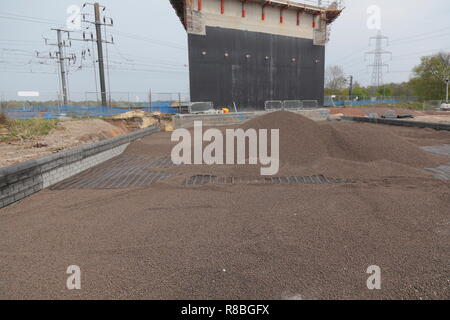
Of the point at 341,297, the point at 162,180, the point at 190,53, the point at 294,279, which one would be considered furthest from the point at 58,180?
the point at 190,53

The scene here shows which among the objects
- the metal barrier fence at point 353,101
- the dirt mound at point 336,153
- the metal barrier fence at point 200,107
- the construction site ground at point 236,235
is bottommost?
the construction site ground at point 236,235

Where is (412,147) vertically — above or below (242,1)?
below

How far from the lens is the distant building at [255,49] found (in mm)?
20062

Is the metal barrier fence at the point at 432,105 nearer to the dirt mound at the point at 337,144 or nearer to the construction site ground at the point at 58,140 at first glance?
the dirt mound at the point at 337,144

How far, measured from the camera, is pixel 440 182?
5.64 metres

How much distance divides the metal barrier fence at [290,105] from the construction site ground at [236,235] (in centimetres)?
1672

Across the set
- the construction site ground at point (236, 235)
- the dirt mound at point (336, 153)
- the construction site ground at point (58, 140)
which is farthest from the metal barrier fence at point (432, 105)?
the construction site ground at point (236, 235)

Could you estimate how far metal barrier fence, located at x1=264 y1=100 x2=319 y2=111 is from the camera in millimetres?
22891

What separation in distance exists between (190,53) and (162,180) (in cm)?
1583

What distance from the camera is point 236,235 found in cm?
Answer: 362

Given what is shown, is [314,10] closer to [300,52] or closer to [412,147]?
[300,52]

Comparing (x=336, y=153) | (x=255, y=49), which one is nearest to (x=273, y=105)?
(x=255, y=49)

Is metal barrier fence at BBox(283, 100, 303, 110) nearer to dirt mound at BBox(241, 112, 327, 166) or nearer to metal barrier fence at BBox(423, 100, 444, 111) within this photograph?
dirt mound at BBox(241, 112, 327, 166)

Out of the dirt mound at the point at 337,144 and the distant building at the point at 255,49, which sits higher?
the distant building at the point at 255,49
